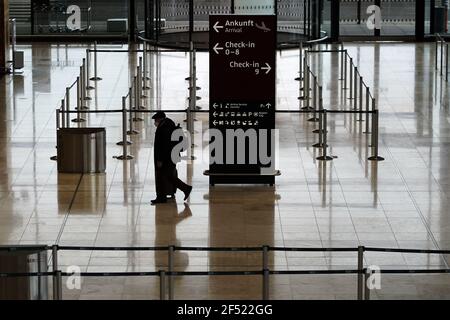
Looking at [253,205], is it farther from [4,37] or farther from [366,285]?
[4,37]

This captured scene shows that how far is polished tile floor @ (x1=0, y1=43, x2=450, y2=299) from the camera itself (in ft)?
50.8

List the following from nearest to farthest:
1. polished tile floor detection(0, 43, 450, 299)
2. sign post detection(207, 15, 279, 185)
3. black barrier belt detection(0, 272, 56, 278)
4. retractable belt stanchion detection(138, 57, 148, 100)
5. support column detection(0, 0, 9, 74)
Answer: black barrier belt detection(0, 272, 56, 278)
polished tile floor detection(0, 43, 450, 299)
sign post detection(207, 15, 279, 185)
retractable belt stanchion detection(138, 57, 148, 100)
support column detection(0, 0, 9, 74)

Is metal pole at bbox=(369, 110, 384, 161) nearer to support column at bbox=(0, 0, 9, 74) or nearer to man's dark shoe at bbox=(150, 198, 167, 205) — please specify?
man's dark shoe at bbox=(150, 198, 167, 205)

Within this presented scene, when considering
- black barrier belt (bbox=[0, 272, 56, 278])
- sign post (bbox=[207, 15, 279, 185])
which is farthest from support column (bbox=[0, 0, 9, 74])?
black barrier belt (bbox=[0, 272, 56, 278])

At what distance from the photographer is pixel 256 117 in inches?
818

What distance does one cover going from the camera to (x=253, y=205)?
1966cm

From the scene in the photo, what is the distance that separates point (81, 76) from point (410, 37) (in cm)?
1364

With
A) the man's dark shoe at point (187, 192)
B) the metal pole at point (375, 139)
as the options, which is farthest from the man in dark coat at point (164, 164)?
the metal pole at point (375, 139)

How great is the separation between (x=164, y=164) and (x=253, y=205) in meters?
1.47

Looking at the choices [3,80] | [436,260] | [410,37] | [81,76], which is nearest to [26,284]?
[436,260]

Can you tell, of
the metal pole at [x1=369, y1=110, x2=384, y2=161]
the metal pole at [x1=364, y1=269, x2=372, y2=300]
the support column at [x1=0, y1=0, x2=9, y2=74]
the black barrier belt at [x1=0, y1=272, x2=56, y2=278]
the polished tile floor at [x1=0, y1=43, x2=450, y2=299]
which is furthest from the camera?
the support column at [x1=0, y1=0, x2=9, y2=74]

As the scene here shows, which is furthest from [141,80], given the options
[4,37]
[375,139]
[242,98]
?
[242,98]

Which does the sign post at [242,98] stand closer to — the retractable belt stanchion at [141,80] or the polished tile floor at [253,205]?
the polished tile floor at [253,205]

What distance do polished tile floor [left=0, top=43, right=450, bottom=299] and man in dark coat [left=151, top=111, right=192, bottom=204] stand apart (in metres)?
0.25
